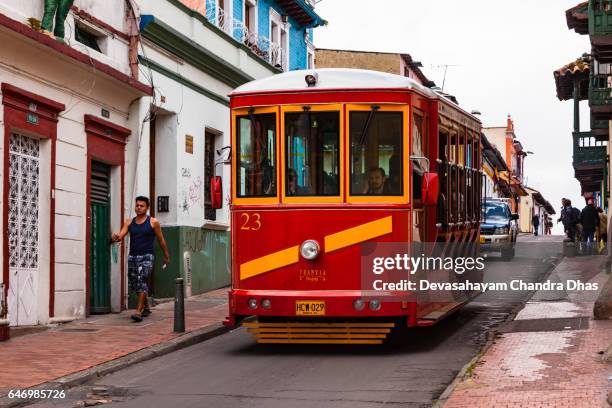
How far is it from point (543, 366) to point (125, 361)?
4526 millimetres

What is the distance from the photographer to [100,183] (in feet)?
60.4

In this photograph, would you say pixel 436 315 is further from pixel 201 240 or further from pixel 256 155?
pixel 201 240

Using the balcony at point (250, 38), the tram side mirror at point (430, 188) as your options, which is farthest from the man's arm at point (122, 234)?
the balcony at point (250, 38)

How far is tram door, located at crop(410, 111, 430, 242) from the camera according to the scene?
13047 mm

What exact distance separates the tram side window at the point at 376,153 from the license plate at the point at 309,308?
4.33 ft

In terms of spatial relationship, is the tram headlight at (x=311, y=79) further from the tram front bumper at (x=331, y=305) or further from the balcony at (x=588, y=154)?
the balcony at (x=588, y=154)

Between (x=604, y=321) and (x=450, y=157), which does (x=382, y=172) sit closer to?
(x=450, y=157)

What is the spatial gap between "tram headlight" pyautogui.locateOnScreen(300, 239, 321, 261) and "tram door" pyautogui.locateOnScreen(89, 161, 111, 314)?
5.99 metres

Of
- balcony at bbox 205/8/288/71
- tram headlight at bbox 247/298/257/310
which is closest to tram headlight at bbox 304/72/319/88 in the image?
tram headlight at bbox 247/298/257/310

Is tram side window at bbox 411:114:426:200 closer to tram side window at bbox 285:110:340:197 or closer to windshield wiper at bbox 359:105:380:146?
windshield wiper at bbox 359:105:380:146

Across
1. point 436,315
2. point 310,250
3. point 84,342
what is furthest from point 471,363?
point 84,342

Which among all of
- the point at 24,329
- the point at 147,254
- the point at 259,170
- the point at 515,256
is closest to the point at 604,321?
the point at 259,170

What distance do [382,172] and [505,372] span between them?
3113mm

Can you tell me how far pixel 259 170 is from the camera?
43.5ft
